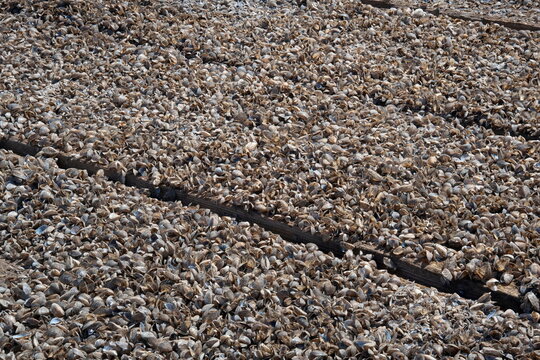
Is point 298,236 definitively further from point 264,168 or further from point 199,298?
point 199,298

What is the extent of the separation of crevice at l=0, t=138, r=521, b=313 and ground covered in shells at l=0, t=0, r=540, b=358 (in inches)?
1.5

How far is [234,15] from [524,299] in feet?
8.64

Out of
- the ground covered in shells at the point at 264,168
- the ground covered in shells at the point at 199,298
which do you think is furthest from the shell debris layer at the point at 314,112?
the ground covered in shells at the point at 199,298

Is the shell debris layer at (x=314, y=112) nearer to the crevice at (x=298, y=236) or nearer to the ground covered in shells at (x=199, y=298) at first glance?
the crevice at (x=298, y=236)

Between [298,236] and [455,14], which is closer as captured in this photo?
[298,236]

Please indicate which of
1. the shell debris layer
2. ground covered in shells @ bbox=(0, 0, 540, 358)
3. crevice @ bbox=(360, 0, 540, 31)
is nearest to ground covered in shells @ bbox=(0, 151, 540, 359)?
ground covered in shells @ bbox=(0, 0, 540, 358)

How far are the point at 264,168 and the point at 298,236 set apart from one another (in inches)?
16.1

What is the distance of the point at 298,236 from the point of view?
3.04m

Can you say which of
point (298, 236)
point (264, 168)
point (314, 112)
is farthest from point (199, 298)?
point (314, 112)

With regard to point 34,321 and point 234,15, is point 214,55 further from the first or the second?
point 34,321

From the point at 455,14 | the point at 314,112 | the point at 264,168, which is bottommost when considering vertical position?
the point at 264,168

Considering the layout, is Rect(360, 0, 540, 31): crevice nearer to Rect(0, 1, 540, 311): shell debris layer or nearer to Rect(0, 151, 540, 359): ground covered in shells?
Rect(0, 1, 540, 311): shell debris layer

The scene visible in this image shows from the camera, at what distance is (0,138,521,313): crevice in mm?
2752

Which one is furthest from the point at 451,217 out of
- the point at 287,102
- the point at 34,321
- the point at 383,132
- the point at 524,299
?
the point at 34,321
